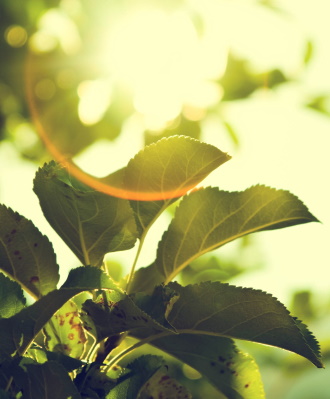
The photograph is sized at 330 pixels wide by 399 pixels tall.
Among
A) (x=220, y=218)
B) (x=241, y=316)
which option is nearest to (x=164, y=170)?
(x=220, y=218)

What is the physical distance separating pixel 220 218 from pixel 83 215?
19 centimetres

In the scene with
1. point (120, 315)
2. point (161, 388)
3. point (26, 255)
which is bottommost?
point (161, 388)

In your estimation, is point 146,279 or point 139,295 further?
point 146,279

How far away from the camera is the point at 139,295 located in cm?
57

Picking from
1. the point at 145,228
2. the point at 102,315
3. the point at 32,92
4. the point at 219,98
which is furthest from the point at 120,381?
the point at 32,92

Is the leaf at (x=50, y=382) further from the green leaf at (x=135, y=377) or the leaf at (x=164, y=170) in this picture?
the leaf at (x=164, y=170)

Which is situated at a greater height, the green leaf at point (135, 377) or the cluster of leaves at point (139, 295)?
the cluster of leaves at point (139, 295)

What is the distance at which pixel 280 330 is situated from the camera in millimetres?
594

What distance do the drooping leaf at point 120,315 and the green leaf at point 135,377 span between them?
0.06 m

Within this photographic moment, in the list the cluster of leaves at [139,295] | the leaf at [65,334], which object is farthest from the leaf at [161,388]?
the leaf at [65,334]

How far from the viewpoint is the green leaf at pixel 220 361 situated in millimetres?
677

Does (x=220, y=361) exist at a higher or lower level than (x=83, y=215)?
lower

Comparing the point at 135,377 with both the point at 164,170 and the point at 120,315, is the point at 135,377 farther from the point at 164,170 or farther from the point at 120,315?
the point at 164,170

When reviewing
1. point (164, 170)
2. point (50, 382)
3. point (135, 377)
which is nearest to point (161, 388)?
point (135, 377)
